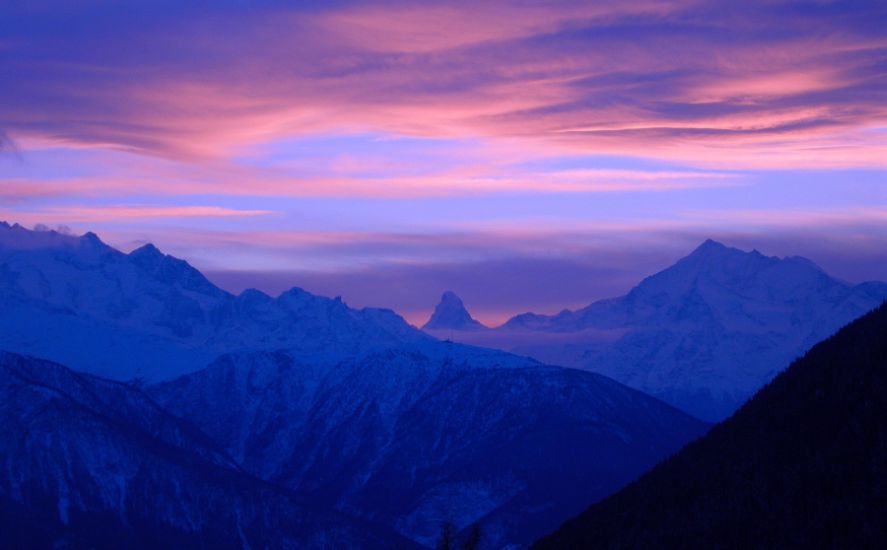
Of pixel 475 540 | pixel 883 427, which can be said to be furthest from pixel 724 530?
pixel 475 540

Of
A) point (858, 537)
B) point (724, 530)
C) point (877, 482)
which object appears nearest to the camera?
point (858, 537)

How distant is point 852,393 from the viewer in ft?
639

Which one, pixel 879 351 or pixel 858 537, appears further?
pixel 879 351

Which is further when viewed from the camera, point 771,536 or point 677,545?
point 677,545

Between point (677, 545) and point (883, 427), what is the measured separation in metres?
26.9

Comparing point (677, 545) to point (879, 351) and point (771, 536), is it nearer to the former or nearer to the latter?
point (771, 536)

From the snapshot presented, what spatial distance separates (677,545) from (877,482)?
1115 inches

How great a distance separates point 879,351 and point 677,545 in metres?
33.1

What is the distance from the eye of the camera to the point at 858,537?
529 feet

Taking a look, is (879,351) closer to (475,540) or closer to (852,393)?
(852,393)

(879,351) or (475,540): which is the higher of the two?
(879,351)

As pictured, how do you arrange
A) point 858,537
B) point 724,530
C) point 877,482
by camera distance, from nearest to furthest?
A: point 858,537 → point 877,482 → point 724,530

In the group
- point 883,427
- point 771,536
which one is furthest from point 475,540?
point 883,427

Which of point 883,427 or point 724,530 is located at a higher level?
point 883,427
